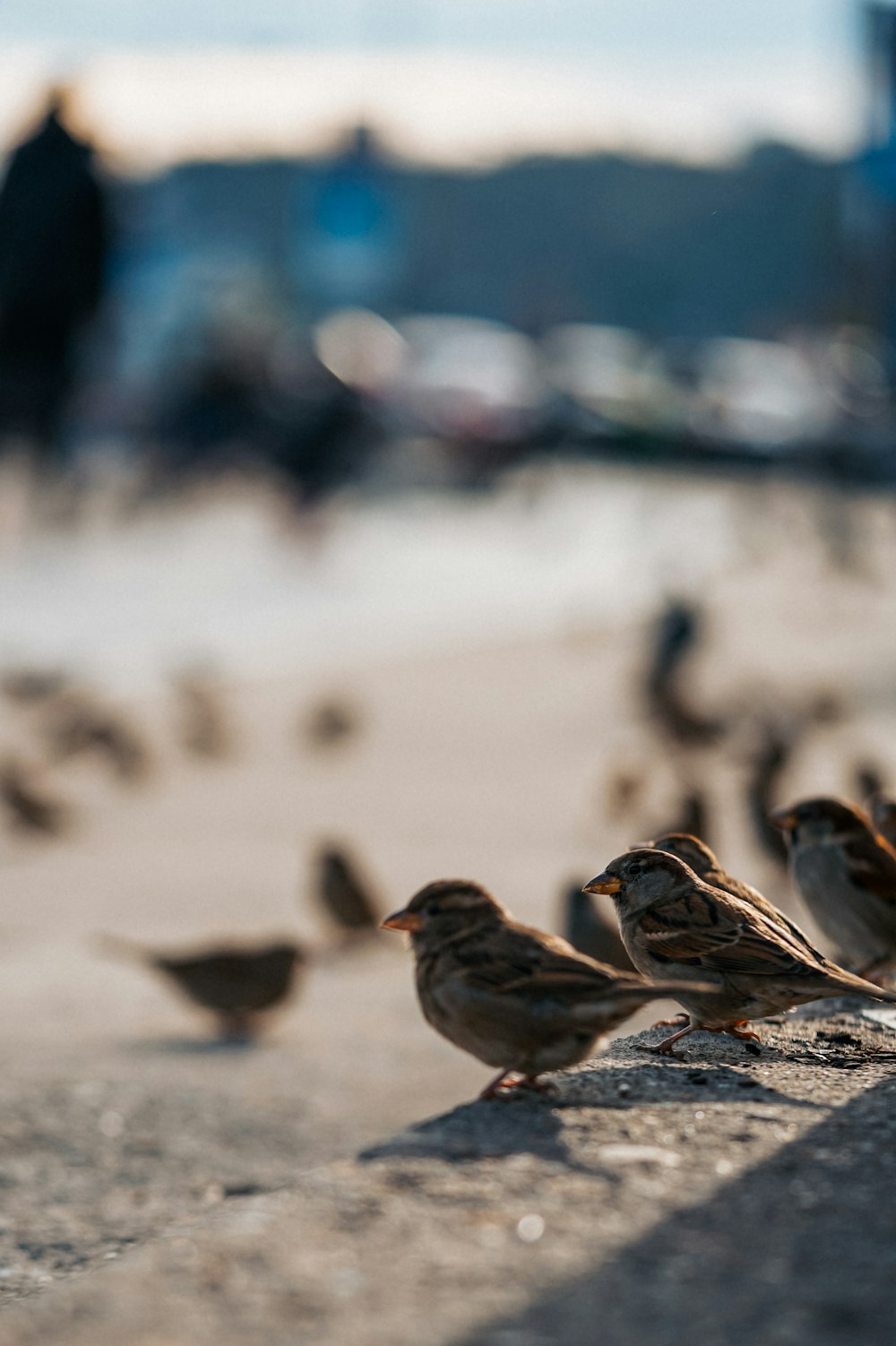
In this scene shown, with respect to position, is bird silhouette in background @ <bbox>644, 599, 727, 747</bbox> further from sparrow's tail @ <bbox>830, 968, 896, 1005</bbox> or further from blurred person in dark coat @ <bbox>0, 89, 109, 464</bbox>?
sparrow's tail @ <bbox>830, 968, 896, 1005</bbox>

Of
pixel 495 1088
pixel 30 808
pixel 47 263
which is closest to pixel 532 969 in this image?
pixel 495 1088

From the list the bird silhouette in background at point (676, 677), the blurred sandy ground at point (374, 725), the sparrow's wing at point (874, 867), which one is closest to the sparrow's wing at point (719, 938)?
the sparrow's wing at point (874, 867)

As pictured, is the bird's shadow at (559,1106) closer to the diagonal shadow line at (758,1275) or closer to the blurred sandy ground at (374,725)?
the diagonal shadow line at (758,1275)

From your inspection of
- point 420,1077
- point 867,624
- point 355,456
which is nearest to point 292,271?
point 355,456

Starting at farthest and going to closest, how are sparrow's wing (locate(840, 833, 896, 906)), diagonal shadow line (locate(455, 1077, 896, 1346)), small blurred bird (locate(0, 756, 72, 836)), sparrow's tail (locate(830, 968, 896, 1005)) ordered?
small blurred bird (locate(0, 756, 72, 836))
sparrow's wing (locate(840, 833, 896, 906))
sparrow's tail (locate(830, 968, 896, 1005))
diagonal shadow line (locate(455, 1077, 896, 1346))

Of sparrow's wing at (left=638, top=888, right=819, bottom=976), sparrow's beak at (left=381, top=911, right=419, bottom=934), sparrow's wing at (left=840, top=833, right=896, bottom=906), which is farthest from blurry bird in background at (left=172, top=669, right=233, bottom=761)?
sparrow's beak at (left=381, top=911, right=419, bottom=934)

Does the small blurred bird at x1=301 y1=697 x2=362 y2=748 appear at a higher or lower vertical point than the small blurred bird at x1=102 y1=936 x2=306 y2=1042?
higher

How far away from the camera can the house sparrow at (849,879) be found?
5.00m

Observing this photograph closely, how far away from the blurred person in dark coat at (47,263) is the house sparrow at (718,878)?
1355 centimetres

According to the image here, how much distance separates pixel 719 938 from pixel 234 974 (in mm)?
3029

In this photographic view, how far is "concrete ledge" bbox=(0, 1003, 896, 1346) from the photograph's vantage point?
8.96ft

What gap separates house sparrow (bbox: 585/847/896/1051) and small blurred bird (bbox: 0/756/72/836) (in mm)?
6650

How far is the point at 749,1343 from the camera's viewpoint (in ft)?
8.75

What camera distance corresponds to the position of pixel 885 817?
230 inches
